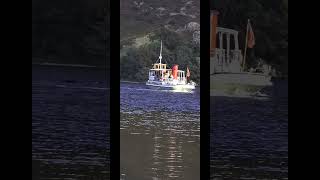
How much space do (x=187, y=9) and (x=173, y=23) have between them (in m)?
0.65

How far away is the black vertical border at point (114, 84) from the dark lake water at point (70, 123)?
73 mm

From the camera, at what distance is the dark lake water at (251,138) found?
267cm

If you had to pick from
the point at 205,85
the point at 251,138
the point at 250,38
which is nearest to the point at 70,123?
the point at 205,85

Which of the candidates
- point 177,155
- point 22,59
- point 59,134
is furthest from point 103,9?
point 177,155

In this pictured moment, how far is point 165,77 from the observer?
16.4ft

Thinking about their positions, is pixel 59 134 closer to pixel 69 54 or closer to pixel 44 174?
pixel 44 174

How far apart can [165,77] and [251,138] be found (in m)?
2.36

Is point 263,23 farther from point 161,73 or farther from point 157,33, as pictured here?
point 157,33

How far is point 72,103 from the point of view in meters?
2.74

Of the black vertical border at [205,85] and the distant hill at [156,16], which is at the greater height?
the distant hill at [156,16]

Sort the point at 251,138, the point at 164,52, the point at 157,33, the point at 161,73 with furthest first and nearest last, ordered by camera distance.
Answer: the point at 157,33, the point at 161,73, the point at 164,52, the point at 251,138

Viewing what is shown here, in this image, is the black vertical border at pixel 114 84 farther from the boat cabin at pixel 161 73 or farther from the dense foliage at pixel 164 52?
the boat cabin at pixel 161 73

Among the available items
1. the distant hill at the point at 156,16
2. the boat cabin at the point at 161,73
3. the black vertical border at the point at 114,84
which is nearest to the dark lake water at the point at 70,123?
the black vertical border at the point at 114,84
